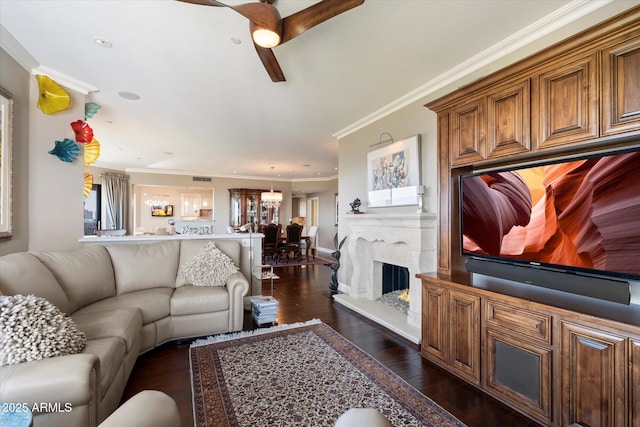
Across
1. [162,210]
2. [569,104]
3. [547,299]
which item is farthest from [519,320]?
[162,210]

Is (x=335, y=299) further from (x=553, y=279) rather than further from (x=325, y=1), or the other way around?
(x=325, y=1)

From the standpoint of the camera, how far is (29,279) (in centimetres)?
195

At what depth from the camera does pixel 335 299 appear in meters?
4.21

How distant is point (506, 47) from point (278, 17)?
1918 mm

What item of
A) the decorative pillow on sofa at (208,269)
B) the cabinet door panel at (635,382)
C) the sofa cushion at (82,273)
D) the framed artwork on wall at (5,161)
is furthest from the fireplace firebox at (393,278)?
the framed artwork on wall at (5,161)

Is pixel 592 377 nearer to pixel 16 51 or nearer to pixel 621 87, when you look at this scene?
pixel 621 87

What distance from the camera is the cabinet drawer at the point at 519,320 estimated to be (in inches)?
66.7

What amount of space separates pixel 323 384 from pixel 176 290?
190cm

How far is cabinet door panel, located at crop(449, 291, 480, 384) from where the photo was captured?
2078 millimetres

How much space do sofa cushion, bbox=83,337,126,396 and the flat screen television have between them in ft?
9.07

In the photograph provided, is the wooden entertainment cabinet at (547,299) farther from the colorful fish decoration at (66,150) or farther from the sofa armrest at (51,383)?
the colorful fish decoration at (66,150)

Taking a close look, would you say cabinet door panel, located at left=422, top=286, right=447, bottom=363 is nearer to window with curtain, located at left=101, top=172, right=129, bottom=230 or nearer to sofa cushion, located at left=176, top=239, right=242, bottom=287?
sofa cushion, located at left=176, top=239, right=242, bottom=287

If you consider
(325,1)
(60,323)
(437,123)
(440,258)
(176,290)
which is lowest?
(176,290)

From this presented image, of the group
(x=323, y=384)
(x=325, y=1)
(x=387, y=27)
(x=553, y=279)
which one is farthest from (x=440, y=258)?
(x=325, y=1)
